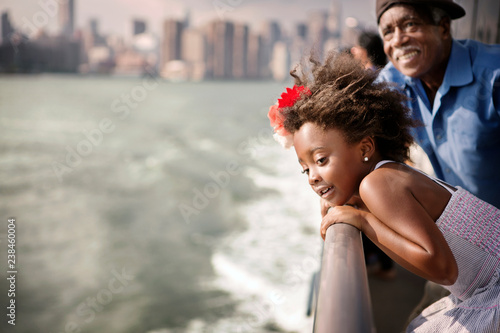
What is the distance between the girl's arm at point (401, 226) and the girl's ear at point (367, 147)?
162 mm

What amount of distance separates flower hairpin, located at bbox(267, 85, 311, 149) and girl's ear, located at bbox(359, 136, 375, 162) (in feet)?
0.75

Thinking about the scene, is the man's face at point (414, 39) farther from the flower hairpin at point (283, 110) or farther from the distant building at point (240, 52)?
the distant building at point (240, 52)

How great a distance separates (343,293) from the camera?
808 mm

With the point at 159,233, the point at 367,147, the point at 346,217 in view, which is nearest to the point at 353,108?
the point at 367,147

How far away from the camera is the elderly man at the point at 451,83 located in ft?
6.09

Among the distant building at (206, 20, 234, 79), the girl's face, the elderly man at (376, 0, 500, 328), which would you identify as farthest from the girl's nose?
the distant building at (206, 20, 234, 79)

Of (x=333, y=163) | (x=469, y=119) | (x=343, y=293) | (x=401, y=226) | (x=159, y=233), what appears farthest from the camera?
(x=159, y=233)

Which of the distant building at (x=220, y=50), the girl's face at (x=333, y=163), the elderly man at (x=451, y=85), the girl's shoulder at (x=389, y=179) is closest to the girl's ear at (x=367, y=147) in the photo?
the girl's face at (x=333, y=163)

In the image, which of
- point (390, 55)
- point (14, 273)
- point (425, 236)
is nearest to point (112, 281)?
point (14, 273)

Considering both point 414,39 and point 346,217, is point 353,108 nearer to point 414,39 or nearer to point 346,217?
point 346,217

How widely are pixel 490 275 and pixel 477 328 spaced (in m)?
0.16

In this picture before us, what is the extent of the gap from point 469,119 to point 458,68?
8.5 inches

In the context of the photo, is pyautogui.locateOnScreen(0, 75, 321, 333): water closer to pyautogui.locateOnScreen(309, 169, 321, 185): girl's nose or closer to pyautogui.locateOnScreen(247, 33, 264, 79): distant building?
pyautogui.locateOnScreen(309, 169, 321, 185): girl's nose

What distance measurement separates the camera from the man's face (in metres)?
1.91
